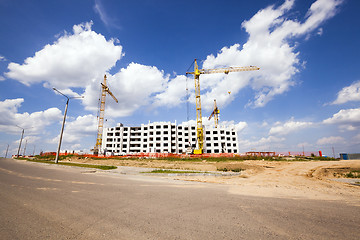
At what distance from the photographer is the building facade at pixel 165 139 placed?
72.1 meters

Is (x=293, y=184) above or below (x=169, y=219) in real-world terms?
below

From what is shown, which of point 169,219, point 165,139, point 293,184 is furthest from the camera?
point 165,139

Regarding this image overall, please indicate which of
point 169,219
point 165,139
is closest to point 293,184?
point 169,219

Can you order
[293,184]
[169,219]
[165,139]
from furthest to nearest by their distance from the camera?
[165,139] → [293,184] → [169,219]

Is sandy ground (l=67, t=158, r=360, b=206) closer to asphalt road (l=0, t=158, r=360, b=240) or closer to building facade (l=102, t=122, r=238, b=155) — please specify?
asphalt road (l=0, t=158, r=360, b=240)

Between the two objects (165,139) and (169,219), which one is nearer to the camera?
(169,219)

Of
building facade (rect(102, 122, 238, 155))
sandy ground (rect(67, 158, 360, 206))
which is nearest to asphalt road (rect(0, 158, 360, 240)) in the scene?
sandy ground (rect(67, 158, 360, 206))

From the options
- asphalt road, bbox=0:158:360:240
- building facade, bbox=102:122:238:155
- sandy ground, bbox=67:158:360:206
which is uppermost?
building facade, bbox=102:122:238:155

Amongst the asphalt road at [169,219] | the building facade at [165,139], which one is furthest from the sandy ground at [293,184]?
the building facade at [165,139]

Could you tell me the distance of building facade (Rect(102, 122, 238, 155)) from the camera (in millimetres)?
72062

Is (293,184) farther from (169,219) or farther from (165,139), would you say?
(165,139)

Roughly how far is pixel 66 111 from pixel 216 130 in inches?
2362

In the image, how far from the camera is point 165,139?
243ft

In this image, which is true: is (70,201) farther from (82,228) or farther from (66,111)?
(66,111)
